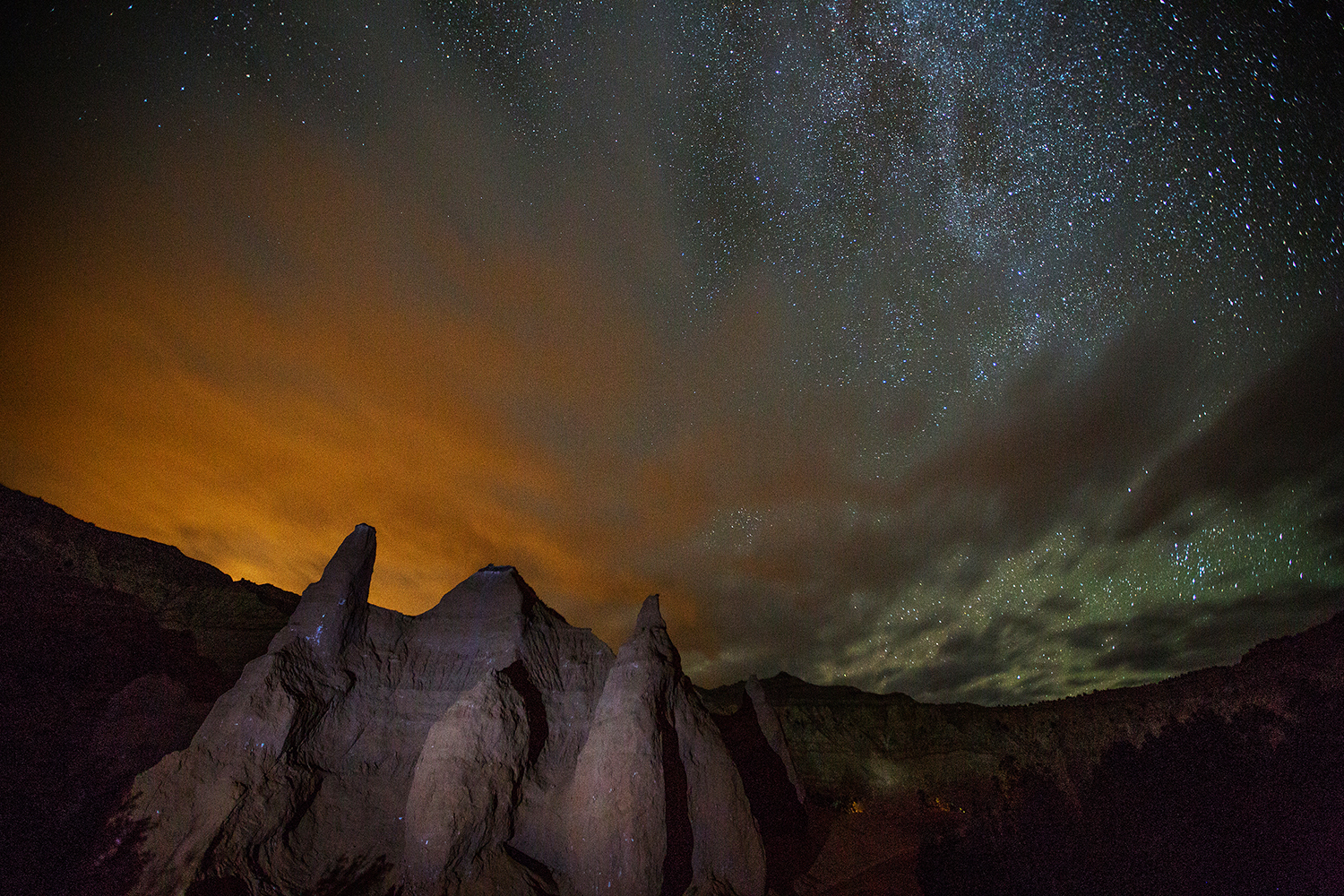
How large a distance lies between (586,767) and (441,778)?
4312 millimetres

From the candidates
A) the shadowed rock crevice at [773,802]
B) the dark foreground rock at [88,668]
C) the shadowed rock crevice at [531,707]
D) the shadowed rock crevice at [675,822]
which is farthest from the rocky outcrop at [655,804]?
the dark foreground rock at [88,668]

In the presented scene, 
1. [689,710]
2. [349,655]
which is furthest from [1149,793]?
[349,655]

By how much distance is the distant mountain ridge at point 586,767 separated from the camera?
1405 centimetres

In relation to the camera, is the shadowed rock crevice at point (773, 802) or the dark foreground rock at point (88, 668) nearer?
the dark foreground rock at point (88, 668)

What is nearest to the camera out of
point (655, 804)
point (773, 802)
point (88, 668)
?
point (655, 804)

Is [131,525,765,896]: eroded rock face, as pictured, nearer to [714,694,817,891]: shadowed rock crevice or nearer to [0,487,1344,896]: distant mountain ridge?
[0,487,1344,896]: distant mountain ridge

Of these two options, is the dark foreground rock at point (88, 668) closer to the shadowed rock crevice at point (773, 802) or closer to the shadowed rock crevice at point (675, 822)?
the shadowed rock crevice at point (675, 822)

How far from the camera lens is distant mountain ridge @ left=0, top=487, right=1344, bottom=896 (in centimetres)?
1405

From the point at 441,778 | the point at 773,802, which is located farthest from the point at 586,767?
the point at 773,802

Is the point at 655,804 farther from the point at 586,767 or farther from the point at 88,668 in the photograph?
the point at 88,668

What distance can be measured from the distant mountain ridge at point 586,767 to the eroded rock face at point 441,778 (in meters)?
0.09

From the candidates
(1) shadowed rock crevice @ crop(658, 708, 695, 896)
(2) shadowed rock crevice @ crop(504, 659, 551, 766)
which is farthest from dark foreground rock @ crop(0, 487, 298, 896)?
(1) shadowed rock crevice @ crop(658, 708, 695, 896)

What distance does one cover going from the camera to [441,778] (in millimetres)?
14641

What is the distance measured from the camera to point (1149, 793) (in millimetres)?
29219
